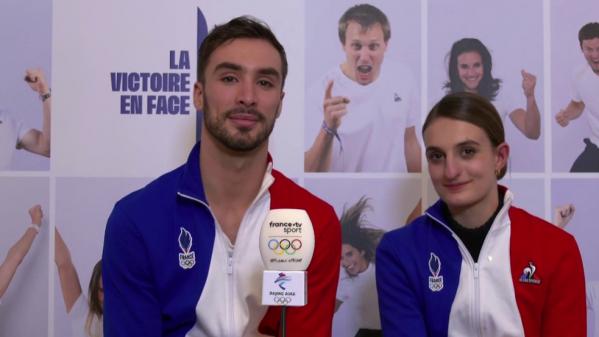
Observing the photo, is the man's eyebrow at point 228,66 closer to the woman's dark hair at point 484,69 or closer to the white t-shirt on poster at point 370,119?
the white t-shirt on poster at point 370,119

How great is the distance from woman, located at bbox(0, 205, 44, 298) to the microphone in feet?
3.64

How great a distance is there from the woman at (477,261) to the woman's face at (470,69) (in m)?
0.32

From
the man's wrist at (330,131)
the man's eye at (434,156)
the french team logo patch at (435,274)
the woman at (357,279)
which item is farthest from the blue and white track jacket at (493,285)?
the man's wrist at (330,131)

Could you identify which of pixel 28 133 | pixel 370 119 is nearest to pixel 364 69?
pixel 370 119

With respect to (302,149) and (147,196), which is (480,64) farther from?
(147,196)

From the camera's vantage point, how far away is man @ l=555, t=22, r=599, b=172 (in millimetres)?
1965

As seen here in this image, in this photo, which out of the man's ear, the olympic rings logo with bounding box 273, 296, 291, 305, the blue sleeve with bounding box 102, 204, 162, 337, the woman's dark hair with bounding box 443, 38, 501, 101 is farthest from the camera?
the woman's dark hair with bounding box 443, 38, 501, 101

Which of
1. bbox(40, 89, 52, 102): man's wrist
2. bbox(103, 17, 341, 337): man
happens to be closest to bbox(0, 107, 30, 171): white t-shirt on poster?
bbox(40, 89, 52, 102): man's wrist

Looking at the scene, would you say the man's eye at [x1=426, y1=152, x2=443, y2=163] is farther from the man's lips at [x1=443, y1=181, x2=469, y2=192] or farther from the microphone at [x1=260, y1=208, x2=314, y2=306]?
the microphone at [x1=260, y1=208, x2=314, y2=306]

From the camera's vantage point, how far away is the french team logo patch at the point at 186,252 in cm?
156

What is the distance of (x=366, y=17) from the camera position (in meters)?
1.96

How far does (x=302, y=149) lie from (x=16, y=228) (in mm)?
959

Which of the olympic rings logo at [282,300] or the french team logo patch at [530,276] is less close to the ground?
the olympic rings logo at [282,300]

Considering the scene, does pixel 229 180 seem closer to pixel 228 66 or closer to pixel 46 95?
pixel 228 66
